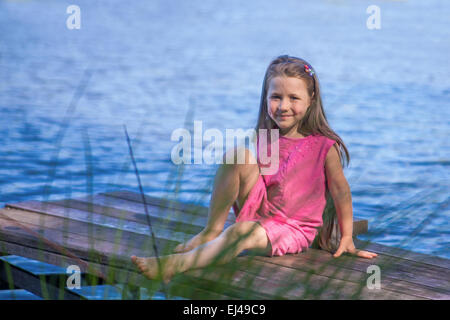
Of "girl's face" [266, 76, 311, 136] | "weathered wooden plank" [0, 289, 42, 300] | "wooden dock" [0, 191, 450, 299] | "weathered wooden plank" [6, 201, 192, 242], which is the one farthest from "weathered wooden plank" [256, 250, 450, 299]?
"weathered wooden plank" [0, 289, 42, 300]

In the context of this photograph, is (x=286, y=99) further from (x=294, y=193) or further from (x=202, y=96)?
(x=202, y=96)

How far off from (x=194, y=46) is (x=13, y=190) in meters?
9.11

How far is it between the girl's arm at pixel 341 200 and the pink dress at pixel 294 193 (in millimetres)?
31

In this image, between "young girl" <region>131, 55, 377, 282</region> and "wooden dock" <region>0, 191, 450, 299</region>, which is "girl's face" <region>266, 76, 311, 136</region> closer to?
"young girl" <region>131, 55, 377, 282</region>

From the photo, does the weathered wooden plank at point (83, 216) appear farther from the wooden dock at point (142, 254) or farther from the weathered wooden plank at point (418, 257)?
the weathered wooden plank at point (418, 257)

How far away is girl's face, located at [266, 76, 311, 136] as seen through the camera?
295 cm

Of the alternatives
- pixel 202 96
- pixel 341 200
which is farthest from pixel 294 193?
pixel 202 96

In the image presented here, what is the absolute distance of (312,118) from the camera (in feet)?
10.0

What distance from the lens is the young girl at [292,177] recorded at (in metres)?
2.81

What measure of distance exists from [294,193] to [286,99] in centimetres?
37

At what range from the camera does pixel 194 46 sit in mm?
14141

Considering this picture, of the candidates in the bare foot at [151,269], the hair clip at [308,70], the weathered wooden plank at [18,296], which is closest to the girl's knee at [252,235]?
the hair clip at [308,70]

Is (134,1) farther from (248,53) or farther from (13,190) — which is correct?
(13,190)
